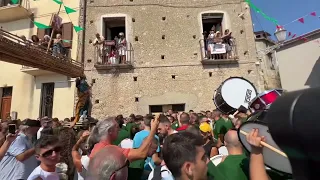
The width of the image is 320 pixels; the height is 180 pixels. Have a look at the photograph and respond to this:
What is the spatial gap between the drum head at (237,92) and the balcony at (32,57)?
6024mm

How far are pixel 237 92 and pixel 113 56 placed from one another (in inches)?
221

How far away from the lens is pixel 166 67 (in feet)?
36.5

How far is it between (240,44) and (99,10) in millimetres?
6564

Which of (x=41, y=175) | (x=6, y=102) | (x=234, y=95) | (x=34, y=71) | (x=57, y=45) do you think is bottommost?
(x=41, y=175)

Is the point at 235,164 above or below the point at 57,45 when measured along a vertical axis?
below

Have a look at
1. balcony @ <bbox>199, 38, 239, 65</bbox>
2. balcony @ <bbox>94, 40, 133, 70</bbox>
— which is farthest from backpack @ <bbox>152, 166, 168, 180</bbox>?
balcony @ <bbox>199, 38, 239, 65</bbox>

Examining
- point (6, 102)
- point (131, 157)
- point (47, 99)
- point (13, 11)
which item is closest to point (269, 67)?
point (47, 99)

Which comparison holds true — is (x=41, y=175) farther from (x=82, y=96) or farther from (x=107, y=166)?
(x=82, y=96)

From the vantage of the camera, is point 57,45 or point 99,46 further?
point 99,46

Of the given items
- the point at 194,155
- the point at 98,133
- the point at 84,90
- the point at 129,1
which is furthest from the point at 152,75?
the point at 194,155

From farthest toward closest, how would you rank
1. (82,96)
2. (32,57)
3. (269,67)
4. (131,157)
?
(269,67) < (82,96) < (32,57) < (131,157)

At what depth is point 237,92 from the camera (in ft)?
26.6

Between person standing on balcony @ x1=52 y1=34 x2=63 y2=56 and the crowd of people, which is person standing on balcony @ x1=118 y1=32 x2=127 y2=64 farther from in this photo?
the crowd of people

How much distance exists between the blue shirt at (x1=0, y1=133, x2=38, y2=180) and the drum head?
599 cm
